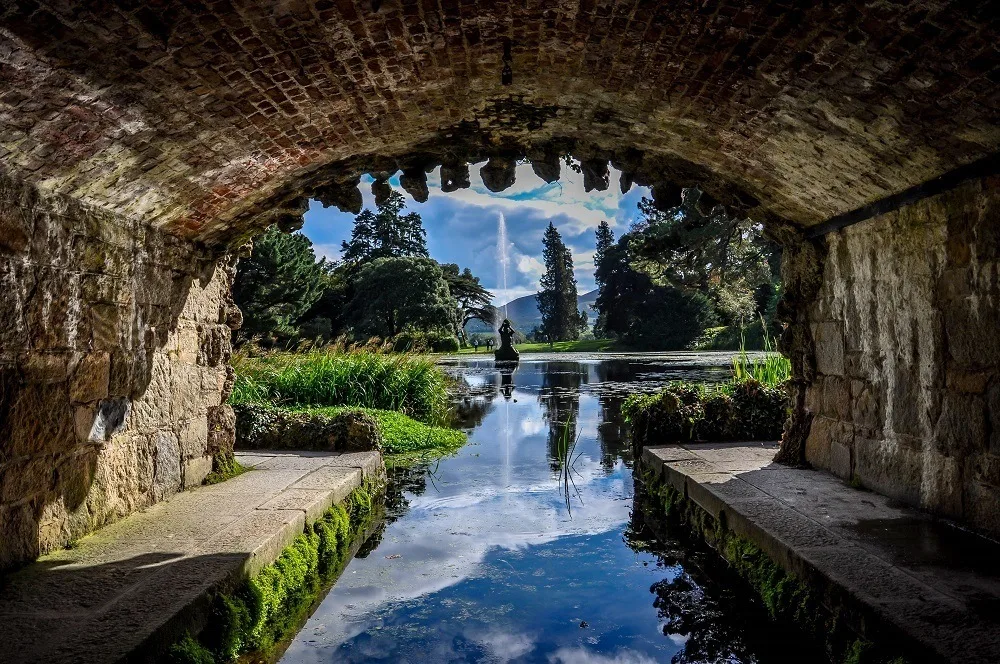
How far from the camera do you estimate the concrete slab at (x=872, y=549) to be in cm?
291

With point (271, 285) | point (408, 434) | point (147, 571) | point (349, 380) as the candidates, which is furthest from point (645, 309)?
point (147, 571)

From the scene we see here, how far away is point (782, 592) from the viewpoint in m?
3.89

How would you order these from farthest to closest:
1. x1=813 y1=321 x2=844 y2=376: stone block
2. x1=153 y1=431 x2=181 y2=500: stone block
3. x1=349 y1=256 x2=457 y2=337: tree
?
x1=349 y1=256 x2=457 y2=337: tree → x1=813 y1=321 x2=844 y2=376: stone block → x1=153 y1=431 x2=181 y2=500: stone block

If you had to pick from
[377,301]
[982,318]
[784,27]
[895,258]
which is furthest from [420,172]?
[377,301]

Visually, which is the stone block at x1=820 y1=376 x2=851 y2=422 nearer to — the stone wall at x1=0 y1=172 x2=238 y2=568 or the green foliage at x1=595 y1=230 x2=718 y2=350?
the stone wall at x1=0 y1=172 x2=238 y2=568

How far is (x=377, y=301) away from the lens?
119 ft

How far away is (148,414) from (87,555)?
57.2 inches

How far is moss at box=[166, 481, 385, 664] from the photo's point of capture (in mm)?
3451

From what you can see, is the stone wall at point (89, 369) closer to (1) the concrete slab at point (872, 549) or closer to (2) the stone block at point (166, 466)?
(2) the stone block at point (166, 466)

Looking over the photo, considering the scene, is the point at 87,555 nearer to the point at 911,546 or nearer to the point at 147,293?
the point at 147,293

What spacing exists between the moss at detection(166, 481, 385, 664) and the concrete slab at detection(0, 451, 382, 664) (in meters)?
0.08

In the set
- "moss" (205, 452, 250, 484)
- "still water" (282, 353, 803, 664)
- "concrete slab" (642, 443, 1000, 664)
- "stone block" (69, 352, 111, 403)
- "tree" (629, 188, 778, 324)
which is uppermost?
"tree" (629, 188, 778, 324)

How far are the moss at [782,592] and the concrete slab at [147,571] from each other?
9.50ft

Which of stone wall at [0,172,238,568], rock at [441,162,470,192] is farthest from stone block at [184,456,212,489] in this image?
rock at [441,162,470,192]
